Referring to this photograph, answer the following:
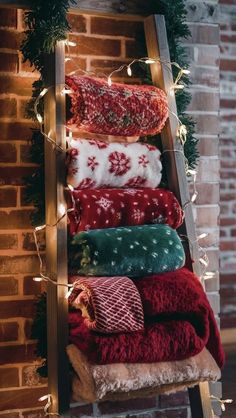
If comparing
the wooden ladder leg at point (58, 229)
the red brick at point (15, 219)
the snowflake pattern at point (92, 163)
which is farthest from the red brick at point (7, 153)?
the snowflake pattern at point (92, 163)

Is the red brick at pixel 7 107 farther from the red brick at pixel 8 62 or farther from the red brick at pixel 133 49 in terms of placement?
the red brick at pixel 133 49

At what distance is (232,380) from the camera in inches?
123

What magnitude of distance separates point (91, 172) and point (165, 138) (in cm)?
33

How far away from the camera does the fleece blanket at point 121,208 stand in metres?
1.89

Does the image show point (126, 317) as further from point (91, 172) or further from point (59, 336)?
point (91, 172)

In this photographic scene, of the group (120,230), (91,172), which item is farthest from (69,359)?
(91,172)

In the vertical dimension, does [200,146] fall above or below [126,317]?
above

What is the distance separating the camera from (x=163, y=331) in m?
1.86

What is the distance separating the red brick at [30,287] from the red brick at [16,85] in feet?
1.98

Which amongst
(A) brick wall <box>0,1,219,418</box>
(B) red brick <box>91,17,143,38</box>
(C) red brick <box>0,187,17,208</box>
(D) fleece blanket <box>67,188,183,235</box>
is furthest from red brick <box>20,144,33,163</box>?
(B) red brick <box>91,17,143,38</box>

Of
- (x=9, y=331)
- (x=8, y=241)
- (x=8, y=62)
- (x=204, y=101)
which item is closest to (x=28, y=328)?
(x=9, y=331)

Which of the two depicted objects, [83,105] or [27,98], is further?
[27,98]

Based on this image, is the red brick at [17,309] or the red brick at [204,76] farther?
the red brick at [204,76]

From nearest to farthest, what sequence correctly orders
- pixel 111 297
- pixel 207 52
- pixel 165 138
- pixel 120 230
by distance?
1. pixel 111 297
2. pixel 120 230
3. pixel 165 138
4. pixel 207 52
